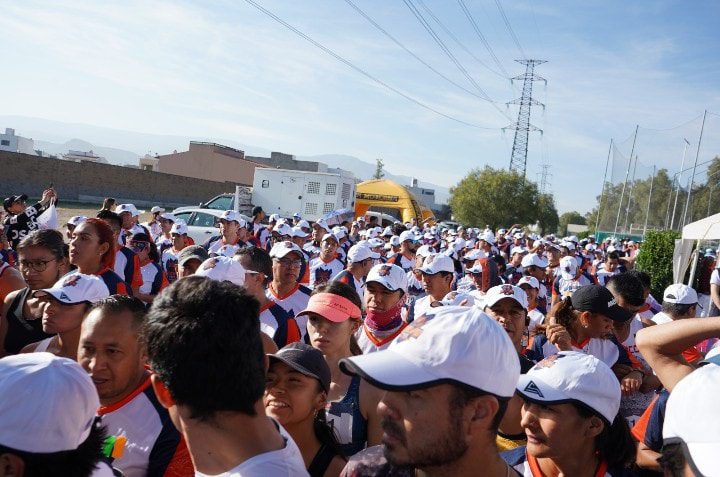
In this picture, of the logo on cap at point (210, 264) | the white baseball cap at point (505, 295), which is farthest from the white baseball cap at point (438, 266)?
the logo on cap at point (210, 264)

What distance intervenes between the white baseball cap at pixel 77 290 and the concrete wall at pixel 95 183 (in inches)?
1337

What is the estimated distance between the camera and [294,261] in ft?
20.5

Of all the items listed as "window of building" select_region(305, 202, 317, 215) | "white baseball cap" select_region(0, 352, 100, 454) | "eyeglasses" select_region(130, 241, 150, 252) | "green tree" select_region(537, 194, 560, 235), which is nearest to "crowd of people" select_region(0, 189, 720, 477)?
"white baseball cap" select_region(0, 352, 100, 454)

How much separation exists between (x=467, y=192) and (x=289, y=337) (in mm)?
43750

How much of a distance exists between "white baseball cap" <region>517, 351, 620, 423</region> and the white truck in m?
23.3

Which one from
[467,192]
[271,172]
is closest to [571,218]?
[467,192]

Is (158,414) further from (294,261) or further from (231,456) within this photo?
(294,261)

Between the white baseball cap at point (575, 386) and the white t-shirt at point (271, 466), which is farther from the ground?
the white baseball cap at point (575, 386)

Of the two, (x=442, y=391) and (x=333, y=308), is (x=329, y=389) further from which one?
(x=442, y=391)

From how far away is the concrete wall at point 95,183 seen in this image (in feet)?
111

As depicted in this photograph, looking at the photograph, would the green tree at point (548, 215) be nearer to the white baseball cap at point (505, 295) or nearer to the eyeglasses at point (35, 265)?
the white baseball cap at point (505, 295)

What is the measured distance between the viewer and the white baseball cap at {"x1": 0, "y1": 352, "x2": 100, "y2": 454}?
1.68 meters

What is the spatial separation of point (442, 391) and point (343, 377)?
5.77 ft

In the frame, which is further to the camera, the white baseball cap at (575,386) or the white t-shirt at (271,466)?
the white baseball cap at (575,386)
